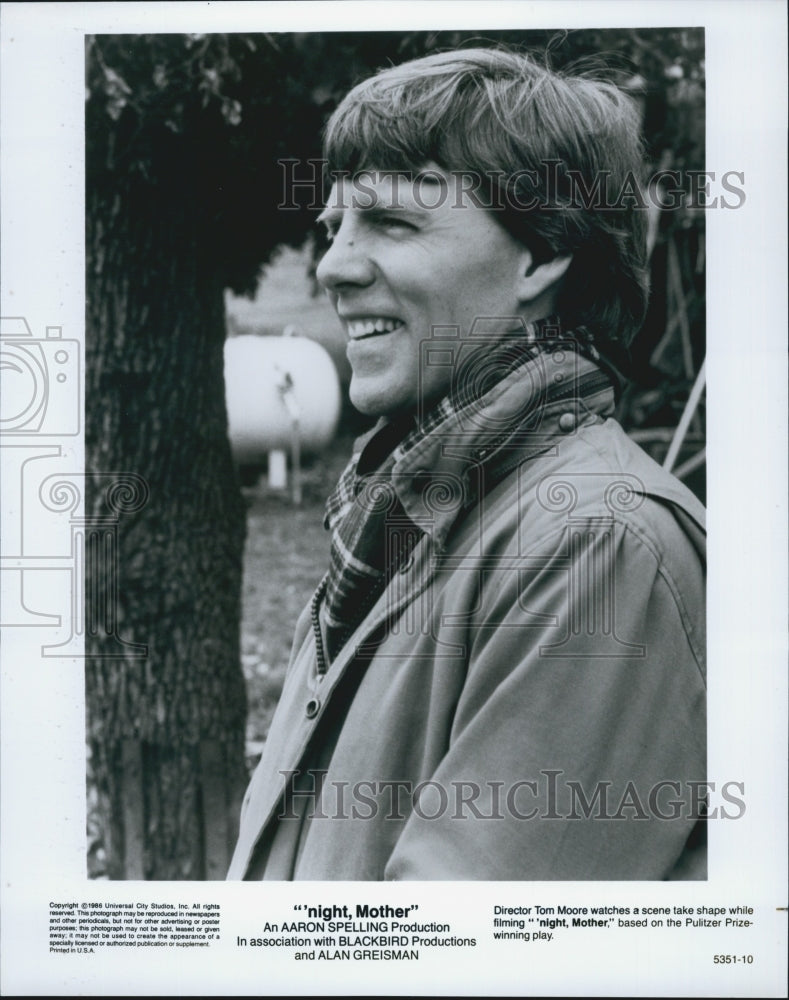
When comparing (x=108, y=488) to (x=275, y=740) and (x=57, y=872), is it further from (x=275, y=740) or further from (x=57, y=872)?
(x=57, y=872)

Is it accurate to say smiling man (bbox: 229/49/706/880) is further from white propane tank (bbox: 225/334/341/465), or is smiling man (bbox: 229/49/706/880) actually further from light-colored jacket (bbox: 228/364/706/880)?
white propane tank (bbox: 225/334/341/465)

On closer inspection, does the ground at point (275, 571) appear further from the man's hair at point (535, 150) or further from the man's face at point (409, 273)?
→ the man's hair at point (535, 150)

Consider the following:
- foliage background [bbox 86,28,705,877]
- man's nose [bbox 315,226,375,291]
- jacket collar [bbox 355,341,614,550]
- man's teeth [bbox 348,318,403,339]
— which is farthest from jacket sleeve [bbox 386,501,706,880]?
man's nose [bbox 315,226,375,291]

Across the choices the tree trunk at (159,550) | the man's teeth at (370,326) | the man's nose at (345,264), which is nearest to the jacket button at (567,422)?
the man's teeth at (370,326)

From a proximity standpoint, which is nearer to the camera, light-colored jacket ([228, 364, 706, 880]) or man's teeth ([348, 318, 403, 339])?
light-colored jacket ([228, 364, 706, 880])

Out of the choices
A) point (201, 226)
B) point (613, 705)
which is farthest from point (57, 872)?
point (201, 226)

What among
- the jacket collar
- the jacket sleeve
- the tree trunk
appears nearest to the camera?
the jacket sleeve

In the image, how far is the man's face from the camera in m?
2.60

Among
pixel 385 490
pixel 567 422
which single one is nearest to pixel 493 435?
pixel 567 422

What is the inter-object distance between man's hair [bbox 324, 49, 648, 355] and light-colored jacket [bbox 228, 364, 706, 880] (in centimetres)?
32

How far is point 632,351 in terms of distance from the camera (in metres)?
2.79

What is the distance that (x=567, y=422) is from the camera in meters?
2.57

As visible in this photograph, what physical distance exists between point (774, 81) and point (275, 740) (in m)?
2.02

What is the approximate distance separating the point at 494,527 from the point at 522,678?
336 millimetres
